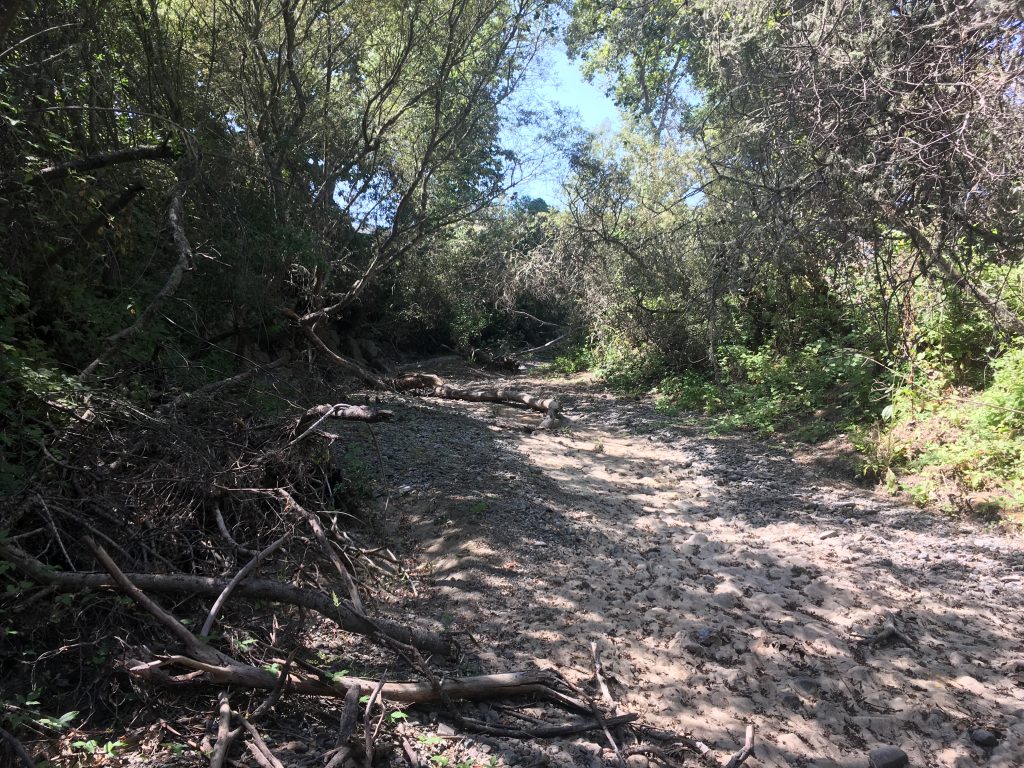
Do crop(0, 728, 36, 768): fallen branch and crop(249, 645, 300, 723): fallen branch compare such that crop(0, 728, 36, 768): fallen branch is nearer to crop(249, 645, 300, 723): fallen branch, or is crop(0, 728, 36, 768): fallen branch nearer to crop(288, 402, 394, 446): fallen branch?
crop(249, 645, 300, 723): fallen branch

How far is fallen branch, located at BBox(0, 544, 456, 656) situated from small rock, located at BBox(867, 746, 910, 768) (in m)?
2.13

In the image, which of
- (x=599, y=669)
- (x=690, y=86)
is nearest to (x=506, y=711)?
(x=599, y=669)

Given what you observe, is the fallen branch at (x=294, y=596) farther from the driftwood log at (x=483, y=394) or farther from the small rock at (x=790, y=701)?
the driftwood log at (x=483, y=394)

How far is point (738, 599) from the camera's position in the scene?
4.29 metres

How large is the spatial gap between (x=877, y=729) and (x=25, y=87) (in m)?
6.94

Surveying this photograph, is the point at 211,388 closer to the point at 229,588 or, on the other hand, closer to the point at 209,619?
the point at 229,588

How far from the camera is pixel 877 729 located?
10.1ft

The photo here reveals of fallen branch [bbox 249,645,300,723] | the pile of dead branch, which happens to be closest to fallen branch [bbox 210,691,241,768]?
the pile of dead branch

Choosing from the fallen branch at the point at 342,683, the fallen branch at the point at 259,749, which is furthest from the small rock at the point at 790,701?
the fallen branch at the point at 259,749

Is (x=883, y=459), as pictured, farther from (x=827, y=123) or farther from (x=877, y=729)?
(x=877, y=729)

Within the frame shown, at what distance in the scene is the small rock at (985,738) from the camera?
2.92 metres

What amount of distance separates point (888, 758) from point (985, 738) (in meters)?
0.52

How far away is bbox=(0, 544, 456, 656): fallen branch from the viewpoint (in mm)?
3166

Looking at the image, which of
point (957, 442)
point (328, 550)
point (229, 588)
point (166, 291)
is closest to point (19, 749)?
point (229, 588)
